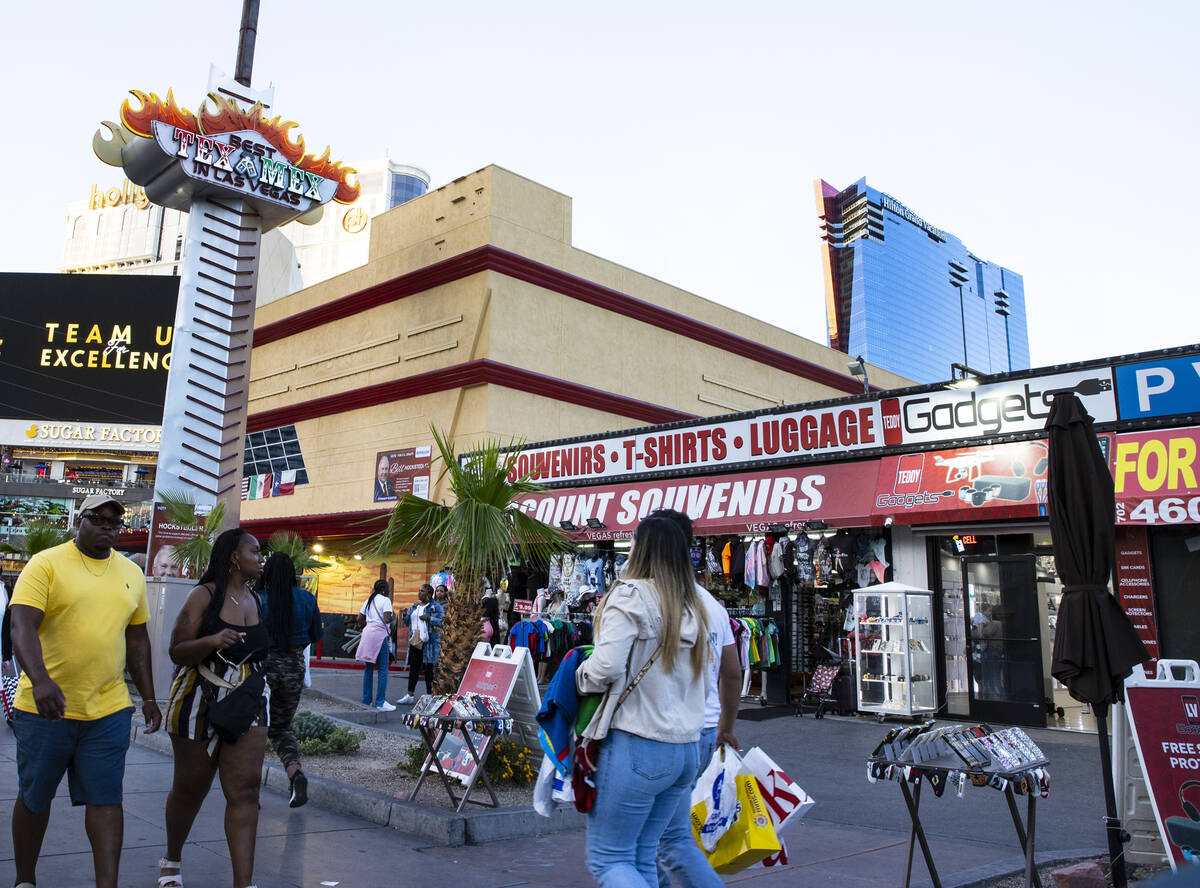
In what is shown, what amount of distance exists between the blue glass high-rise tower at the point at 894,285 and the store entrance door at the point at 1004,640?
405 feet

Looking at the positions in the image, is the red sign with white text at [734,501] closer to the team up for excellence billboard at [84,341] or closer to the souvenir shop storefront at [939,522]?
the souvenir shop storefront at [939,522]

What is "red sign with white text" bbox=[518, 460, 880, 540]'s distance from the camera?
14.8m

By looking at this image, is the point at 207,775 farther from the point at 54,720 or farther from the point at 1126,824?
the point at 1126,824

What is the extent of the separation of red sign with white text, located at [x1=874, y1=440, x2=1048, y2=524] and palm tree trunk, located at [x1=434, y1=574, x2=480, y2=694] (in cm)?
772

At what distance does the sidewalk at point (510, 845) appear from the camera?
18.1 ft

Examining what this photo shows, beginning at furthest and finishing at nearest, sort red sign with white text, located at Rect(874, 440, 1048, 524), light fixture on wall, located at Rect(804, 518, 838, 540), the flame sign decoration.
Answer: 1. the flame sign decoration
2. light fixture on wall, located at Rect(804, 518, 838, 540)
3. red sign with white text, located at Rect(874, 440, 1048, 524)

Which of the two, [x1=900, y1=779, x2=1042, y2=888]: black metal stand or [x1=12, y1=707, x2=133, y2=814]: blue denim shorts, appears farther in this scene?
[x1=900, y1=779, x2=1042, y2=888]: black metal stand

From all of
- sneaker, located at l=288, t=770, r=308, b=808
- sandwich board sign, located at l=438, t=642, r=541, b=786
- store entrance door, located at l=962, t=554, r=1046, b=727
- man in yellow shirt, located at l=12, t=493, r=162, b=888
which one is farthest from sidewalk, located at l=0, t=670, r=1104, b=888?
store entrance door, located at l=962, t=554, r=1046, b=727

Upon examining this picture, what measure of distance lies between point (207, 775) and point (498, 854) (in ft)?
7.34

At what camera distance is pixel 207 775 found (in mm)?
4863

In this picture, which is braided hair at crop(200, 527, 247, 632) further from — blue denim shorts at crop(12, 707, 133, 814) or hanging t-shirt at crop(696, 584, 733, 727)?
hanging t-shirt at crop(696, 584, 733, 727)

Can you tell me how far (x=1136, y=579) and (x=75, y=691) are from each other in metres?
12.4

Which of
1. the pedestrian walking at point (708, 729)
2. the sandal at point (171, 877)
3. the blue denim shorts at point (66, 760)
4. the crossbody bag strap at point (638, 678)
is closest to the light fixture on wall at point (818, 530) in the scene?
the pedestrian walking at point (708, 729)

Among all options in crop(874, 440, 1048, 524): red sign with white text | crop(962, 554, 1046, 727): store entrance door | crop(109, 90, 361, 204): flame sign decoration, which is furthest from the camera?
crop(109, 90, 361, 204): flame sign decoration
